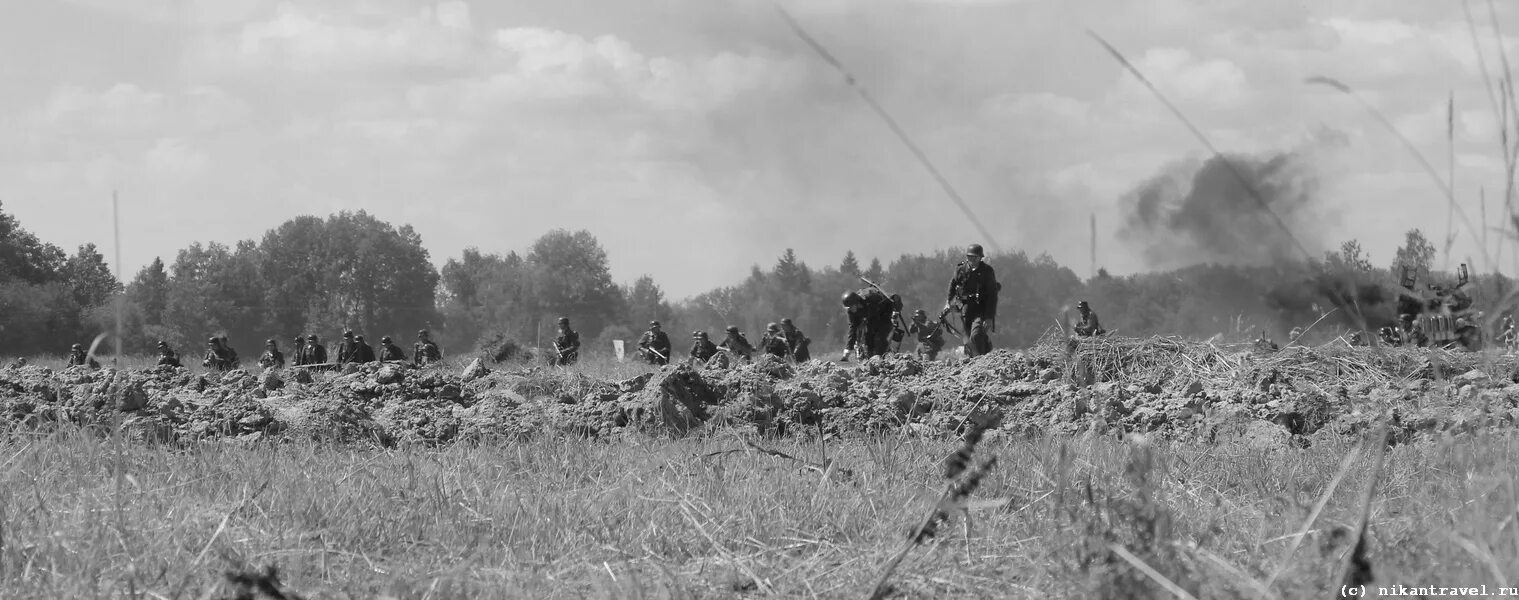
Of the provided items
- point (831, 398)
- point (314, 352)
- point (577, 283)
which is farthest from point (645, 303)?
point (831, 398)

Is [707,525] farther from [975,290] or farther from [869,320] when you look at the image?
[869,320]

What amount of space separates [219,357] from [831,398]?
66.7 feet

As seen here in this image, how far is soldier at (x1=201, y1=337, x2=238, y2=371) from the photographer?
25000 millimetres

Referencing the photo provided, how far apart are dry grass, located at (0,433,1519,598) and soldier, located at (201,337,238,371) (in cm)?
2123

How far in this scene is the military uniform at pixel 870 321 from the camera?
19.8 metres

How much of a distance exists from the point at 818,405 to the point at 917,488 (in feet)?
12.9

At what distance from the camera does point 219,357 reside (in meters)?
25.4

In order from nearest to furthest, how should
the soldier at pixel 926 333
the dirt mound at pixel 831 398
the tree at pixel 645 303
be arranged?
the dirt mound at pixel 831 398, the soldier at pixel 926 333, the tree at pixel 645 303

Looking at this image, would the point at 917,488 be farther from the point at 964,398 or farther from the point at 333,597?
the point at 964,398

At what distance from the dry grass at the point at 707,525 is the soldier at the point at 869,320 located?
14661 millimetres

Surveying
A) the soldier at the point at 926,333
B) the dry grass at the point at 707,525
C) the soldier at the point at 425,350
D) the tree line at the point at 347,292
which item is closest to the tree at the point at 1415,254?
the dry grass at the point at 707,525

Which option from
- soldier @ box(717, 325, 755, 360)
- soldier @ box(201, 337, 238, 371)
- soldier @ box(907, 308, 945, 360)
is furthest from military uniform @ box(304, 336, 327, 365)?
soldier @ box(907, 308, 945, 360)

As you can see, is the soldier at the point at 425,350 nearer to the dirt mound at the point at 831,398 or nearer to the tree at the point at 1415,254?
the dirt mound at the point at 831,398

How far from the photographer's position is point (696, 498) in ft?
13.2
